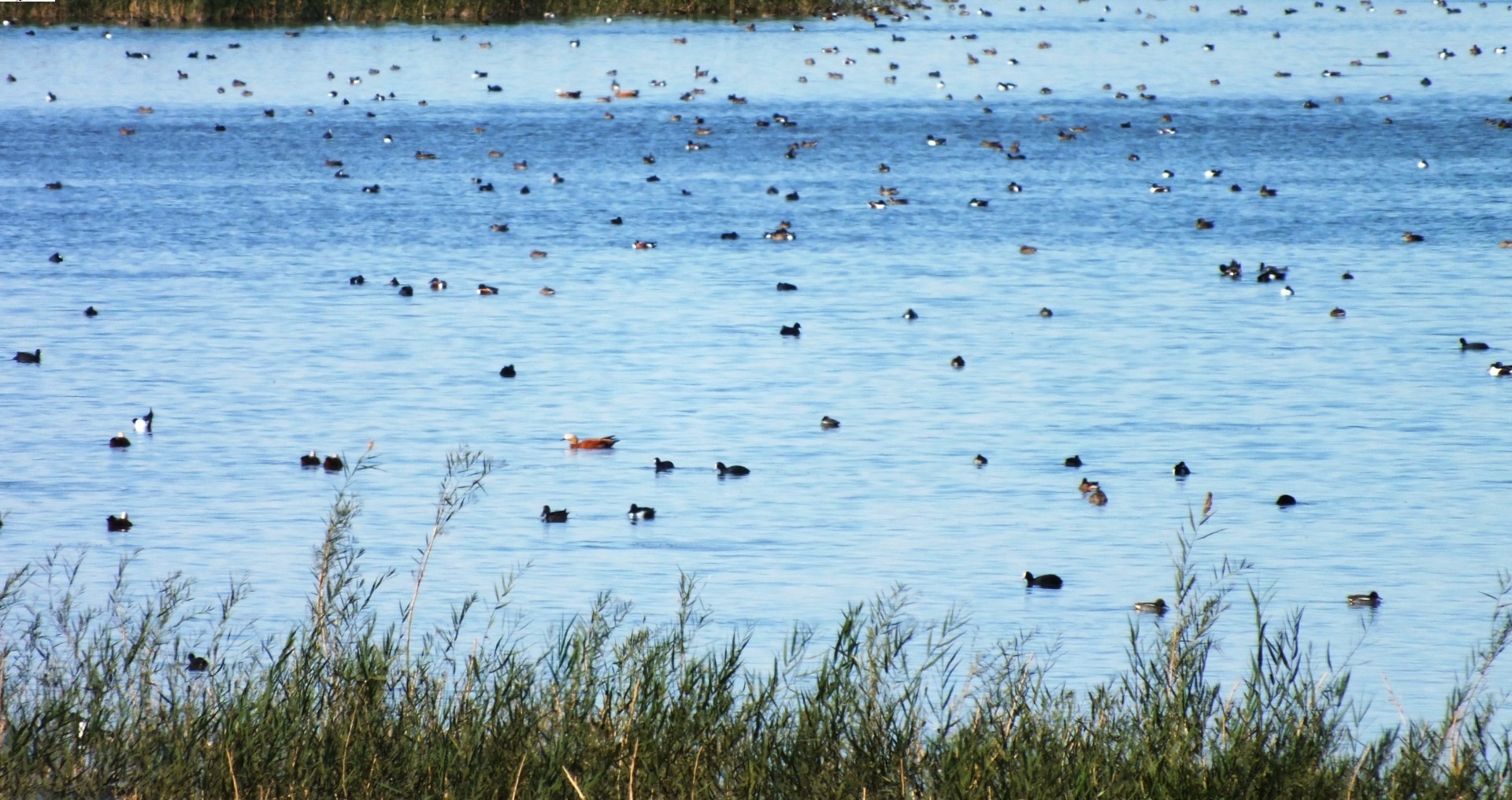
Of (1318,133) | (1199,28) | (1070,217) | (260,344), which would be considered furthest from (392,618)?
(1199,28)

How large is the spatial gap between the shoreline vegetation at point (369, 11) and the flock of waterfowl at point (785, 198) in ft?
8.85

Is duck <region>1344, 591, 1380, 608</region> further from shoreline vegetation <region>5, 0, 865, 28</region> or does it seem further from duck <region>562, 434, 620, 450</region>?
shoreline vegetation <region>5, 0, 865, 28</region>

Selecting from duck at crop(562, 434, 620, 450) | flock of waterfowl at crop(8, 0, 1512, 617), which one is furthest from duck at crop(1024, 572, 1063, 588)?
duck at crop(562, 434, 620, 450)

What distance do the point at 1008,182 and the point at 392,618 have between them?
1344 inches

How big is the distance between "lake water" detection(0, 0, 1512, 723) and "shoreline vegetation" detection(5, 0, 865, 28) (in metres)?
21.5

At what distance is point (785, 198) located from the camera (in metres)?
44.0

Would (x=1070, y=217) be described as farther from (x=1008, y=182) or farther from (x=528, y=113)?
(x=528, y=113)

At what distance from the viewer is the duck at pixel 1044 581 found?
15398 millimetres

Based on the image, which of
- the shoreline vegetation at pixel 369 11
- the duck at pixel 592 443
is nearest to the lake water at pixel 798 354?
the duck at pixel 592 443

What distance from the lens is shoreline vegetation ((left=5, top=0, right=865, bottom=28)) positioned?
8462cm

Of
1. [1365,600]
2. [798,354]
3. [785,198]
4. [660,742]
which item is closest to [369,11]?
[785,198]

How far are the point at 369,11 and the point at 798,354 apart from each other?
69.0 metres

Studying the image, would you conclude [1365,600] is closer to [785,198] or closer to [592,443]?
[592,443]

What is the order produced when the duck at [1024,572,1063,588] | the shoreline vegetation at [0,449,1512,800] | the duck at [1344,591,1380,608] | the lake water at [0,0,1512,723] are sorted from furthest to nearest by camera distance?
the lake water at [0,0,1512,723] → the duck at [1024,572,1063,588] → the duck at [1344,591,1380,608] → the shoreline vegetation at [0,449,1512,800]
